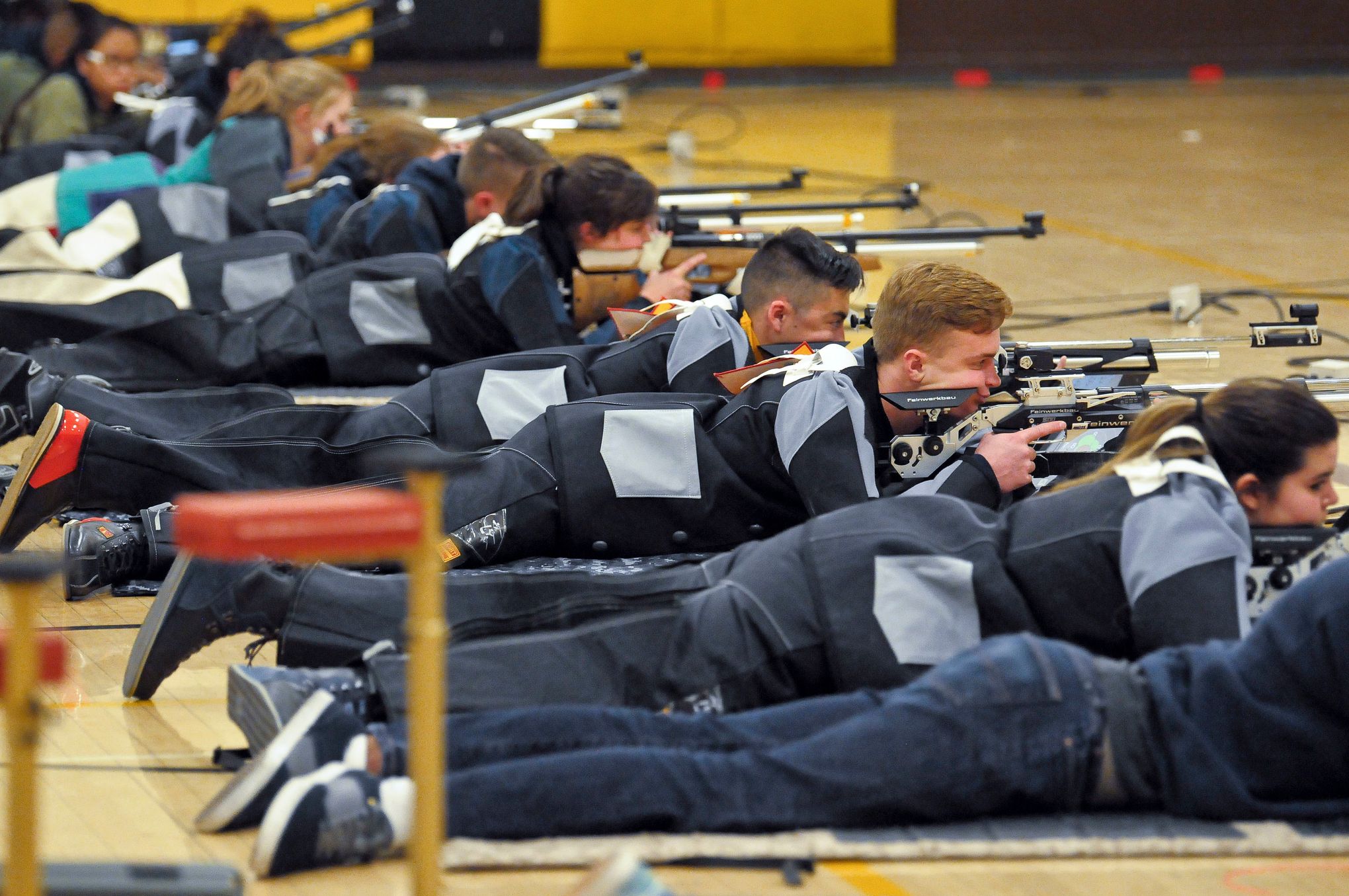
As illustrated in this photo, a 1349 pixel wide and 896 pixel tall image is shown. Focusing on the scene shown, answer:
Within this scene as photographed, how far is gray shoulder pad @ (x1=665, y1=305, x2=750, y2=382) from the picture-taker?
3979 millimetres

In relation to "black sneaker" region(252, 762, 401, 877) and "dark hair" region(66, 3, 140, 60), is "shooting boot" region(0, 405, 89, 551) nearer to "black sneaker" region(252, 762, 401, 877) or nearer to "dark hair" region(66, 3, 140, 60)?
"black sneaker" region(252, 762, 401, 877)

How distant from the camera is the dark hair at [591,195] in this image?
484cm

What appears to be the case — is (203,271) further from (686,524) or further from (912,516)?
(912,516)

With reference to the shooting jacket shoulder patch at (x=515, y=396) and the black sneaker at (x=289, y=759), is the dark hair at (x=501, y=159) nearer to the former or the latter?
the shooting jacket shoulder patch at (x=515, y=396)

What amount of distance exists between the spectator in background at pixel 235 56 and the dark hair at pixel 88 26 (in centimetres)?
48

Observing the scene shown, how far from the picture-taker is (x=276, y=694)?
8.38 ft


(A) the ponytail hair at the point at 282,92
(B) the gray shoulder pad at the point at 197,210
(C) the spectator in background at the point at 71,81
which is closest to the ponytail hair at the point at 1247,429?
(B) the gray shoulder pad at the point at 197,210

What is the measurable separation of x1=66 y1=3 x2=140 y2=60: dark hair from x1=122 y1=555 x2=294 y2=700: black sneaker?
6.53m

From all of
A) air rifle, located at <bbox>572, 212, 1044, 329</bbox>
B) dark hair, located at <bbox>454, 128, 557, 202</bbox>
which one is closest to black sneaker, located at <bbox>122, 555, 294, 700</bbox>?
air rifle, located at <bbox>572, 212, 1044, 329</bbox>

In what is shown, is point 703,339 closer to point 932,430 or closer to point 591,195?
point 932,430

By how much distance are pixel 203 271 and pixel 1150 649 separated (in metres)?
3.81

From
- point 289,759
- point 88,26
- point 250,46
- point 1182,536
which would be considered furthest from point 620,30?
point 289,759

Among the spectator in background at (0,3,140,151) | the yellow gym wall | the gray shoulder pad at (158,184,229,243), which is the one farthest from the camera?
the yellow gym wall

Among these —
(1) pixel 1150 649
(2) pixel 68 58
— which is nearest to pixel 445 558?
(1) pixel 1150 649
